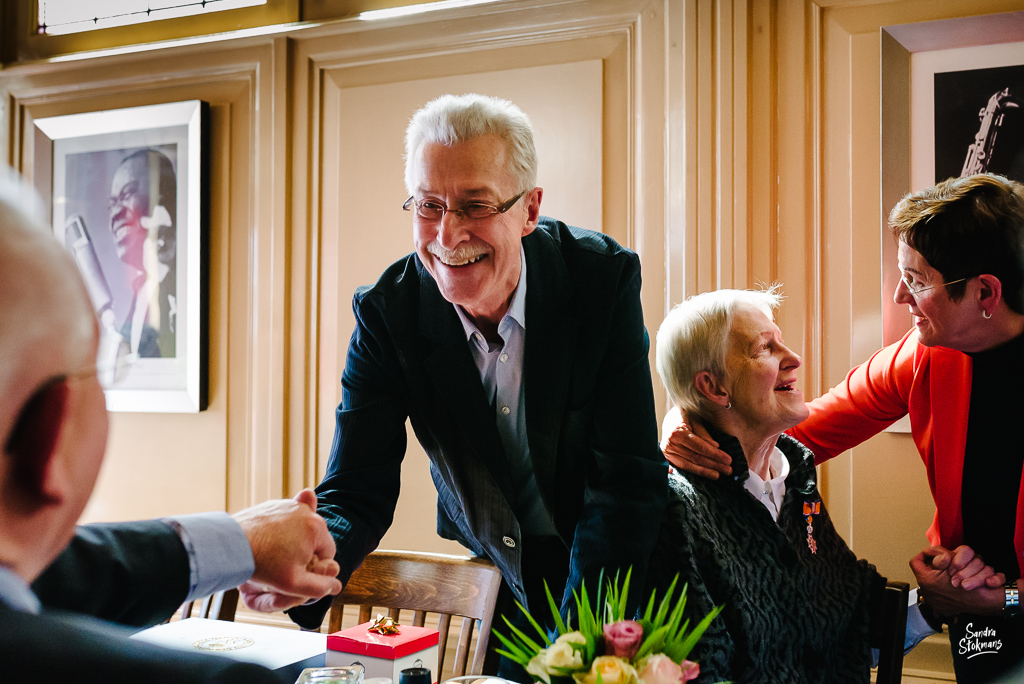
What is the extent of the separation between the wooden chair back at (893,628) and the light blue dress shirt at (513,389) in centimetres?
74

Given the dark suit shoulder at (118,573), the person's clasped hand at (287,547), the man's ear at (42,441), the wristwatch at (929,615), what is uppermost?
Answer: the man's ear at (42,441)

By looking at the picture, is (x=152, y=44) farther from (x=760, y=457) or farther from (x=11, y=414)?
(x=11, y=414)

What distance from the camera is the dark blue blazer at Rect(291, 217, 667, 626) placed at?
5.31 feet

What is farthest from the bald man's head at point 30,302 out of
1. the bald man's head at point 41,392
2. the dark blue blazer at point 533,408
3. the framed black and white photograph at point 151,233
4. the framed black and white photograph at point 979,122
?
the framed black and white photograph at point 151,233

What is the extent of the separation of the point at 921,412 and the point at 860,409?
185 millimetres

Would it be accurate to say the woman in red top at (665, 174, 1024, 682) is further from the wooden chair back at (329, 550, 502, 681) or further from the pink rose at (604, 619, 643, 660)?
the pink rose at (604, 619, 643, 660)

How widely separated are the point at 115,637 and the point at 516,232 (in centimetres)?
134

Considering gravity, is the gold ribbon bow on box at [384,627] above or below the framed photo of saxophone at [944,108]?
below

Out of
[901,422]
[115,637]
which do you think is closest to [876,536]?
[901,422]

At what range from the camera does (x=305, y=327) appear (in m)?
3.54

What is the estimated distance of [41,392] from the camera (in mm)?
321

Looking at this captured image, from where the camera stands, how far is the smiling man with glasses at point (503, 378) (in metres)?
1.55

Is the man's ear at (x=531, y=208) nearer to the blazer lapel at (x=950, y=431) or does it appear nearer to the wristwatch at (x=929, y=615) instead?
the blazer lapel at (x=950, y=431)

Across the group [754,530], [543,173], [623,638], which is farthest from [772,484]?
[543,173]
